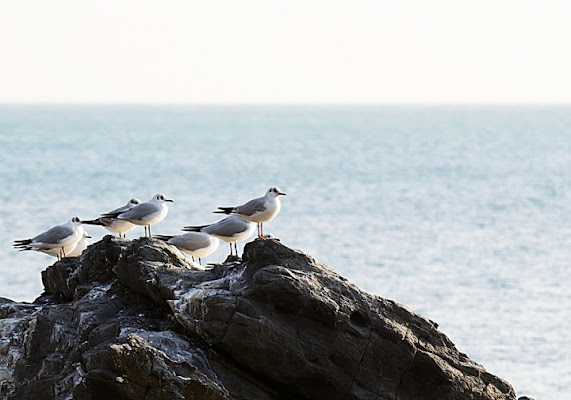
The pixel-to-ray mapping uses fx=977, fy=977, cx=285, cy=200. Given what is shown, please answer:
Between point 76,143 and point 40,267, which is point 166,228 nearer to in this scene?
point 40,267

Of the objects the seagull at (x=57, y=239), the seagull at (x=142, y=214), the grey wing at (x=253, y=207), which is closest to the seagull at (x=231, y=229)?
the grey wing at (x=253, y=207)

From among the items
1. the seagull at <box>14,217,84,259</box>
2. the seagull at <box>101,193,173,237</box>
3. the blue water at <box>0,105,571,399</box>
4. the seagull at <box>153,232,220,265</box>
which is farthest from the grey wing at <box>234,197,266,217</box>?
the blue water at <box>0,105,571,399</box>

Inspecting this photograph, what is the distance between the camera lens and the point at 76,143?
368ft

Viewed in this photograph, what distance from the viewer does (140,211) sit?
13.5 metres

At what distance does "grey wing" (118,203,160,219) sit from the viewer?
1347 cm

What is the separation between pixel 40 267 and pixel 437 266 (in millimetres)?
14382

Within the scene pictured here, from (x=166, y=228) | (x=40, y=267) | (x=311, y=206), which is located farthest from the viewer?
(x=311, y=206)

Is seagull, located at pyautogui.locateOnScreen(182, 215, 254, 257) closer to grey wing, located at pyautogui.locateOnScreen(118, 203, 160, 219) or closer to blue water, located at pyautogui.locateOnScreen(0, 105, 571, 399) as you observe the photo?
grey wing, located at pyautogui.locateOnScreen(118, 203, 160, 219)

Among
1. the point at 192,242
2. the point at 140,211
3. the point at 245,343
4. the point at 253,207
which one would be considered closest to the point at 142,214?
the point at 140,211

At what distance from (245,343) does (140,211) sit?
4948 millimetres

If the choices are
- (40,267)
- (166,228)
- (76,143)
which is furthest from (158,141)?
(40,267)

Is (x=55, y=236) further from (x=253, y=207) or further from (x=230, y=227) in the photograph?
(x=253, y=207)

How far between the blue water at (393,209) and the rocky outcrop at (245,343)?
12.4 metres

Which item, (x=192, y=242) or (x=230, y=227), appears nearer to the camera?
(x=192, y=242)
